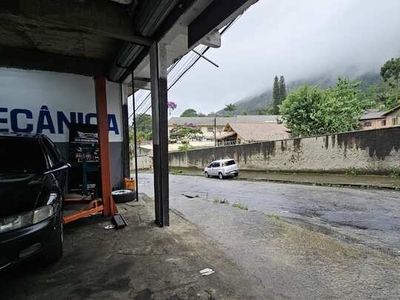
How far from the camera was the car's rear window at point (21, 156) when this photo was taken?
10.6ft

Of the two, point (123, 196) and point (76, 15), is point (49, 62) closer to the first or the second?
point (76, 15)

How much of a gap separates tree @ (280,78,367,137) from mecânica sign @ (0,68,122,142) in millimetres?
18222

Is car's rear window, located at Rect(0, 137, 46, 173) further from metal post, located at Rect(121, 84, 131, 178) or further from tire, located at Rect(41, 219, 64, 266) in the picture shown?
metal post, located at Rect(121, 84, 131, 178)

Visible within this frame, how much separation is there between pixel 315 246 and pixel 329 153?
13.2 metres

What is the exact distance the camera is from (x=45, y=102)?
20.6 feet

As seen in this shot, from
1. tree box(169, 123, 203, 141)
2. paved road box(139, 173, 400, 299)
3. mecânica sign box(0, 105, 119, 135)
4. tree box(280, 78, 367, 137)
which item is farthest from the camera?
tree box(169, 123, 203, 141)

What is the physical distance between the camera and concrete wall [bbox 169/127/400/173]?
13062mm

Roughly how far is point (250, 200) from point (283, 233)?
549cm

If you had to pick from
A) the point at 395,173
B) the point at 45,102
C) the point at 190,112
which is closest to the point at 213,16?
the point at 45,102

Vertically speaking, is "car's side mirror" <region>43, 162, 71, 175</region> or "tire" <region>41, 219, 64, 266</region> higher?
"car's side mirror" <region>43, 162, 71, 175</region>

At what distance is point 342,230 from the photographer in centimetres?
588

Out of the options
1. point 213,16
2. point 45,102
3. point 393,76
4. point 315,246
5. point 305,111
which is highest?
point 393,76

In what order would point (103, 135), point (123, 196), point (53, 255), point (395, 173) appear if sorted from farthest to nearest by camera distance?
point (395, 173), point (123, 196), point (103, 135), point (53, 255)

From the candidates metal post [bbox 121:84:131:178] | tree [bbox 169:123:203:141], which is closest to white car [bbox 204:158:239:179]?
metal post [bbox 121:84:131:178]
